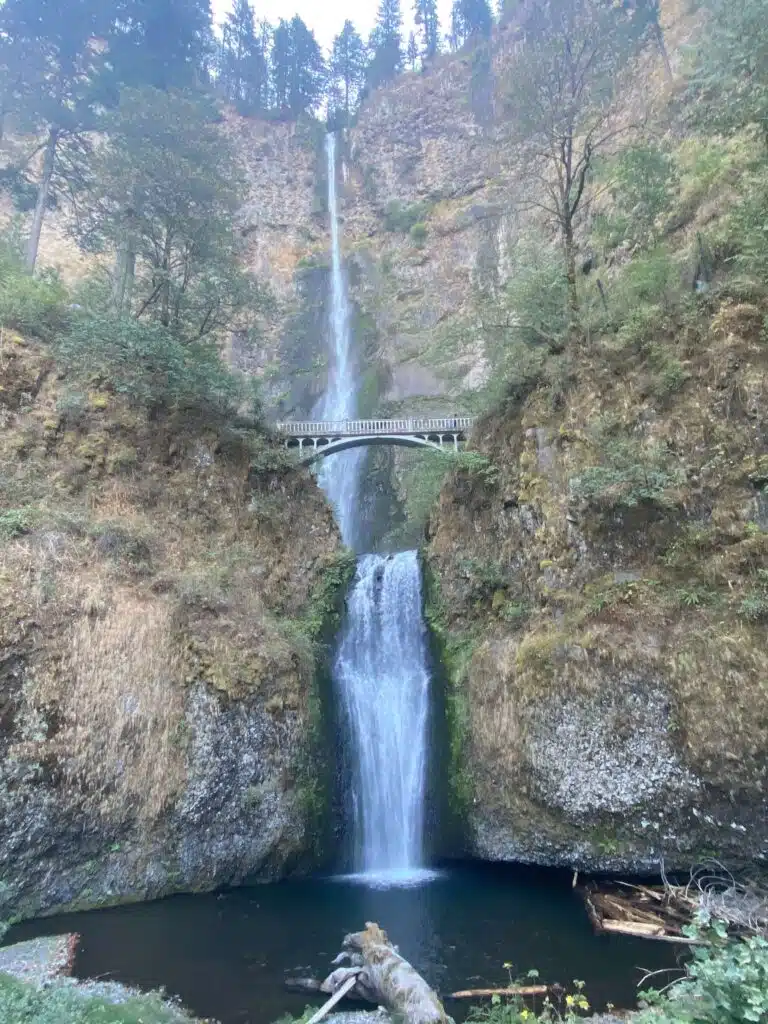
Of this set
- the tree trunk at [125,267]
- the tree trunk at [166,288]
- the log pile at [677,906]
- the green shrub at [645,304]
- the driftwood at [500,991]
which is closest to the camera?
the driftwood at [500,991]

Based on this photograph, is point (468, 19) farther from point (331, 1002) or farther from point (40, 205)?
point (331, 1002)

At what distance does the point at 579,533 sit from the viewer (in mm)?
13492

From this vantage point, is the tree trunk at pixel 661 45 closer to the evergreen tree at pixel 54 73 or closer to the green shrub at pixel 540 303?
the green shrub at pixel 540 303

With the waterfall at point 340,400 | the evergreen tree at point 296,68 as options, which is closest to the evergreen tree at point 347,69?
the evergreen tree at point 296,68

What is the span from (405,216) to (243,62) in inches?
1142

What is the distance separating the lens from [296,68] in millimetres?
57500

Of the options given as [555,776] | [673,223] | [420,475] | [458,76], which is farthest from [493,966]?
[458,76]

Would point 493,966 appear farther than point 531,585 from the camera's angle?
No

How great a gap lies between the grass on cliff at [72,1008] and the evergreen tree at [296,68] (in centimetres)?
6315

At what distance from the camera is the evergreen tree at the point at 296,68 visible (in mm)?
55906

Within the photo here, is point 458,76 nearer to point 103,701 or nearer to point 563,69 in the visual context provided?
point 563,69

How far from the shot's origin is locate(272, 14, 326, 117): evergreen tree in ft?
183

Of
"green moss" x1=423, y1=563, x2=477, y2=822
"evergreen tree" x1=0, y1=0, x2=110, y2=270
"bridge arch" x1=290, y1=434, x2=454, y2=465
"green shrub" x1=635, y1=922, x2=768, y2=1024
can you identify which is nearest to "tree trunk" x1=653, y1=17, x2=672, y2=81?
"bridge arch" x1=290, y1=434, x2=454, y2=465

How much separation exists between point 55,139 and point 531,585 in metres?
22.6
